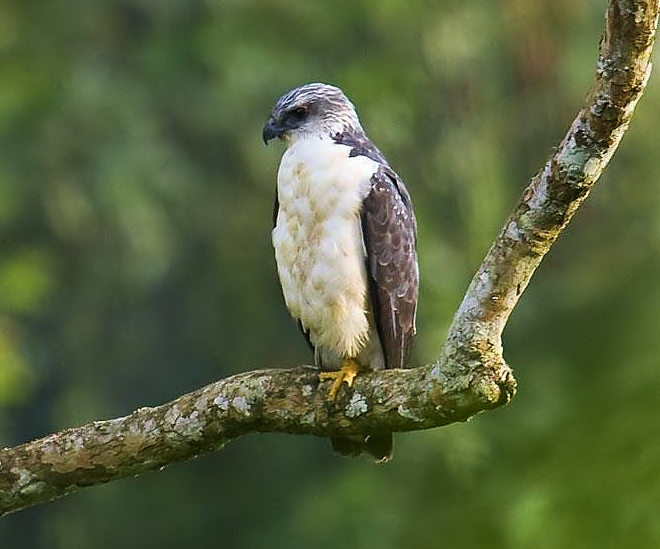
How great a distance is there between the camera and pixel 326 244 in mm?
5246

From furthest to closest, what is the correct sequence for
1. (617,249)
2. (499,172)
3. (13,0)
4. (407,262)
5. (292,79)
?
(13,0) < (292,79) < (499,172) < (617,249) < (407,262)

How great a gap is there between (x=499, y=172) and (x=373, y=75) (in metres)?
1.05

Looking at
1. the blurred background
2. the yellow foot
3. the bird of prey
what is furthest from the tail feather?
the blurred background

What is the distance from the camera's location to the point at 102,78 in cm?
1108

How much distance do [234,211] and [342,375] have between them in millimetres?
6148

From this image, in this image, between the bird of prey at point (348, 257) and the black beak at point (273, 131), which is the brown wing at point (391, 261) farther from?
the black beak at point (273, 131)

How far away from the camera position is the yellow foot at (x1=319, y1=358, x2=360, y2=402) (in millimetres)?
4777

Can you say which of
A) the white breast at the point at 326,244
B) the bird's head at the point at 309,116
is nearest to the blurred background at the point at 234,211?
the bird's head at the point at 309,116

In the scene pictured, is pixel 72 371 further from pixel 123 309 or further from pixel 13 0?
pixel 13 0

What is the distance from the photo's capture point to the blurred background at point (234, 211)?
9.38m

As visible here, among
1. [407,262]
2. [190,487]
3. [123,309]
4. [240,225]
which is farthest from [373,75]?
[407,262]

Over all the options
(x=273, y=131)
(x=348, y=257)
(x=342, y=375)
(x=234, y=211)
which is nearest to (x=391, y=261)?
(x=348, y=257)

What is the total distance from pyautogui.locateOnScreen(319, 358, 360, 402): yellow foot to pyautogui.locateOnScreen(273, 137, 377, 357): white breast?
0.13 ft

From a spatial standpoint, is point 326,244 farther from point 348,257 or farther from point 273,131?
point 273,131
